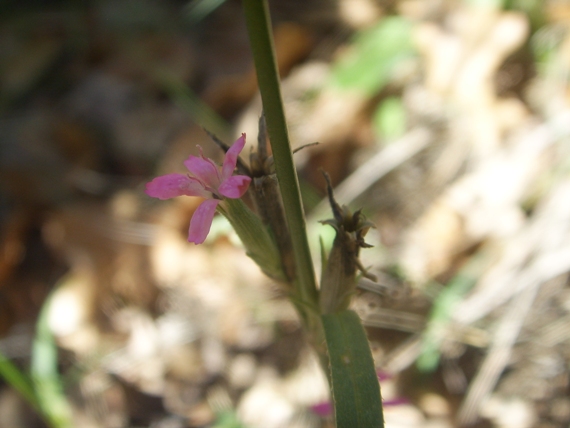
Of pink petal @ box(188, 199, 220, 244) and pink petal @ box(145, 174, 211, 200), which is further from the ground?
pink petal @ box(145, 174, 211, 200)

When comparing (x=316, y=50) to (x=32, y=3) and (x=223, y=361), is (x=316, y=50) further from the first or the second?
(x=32, y=3)

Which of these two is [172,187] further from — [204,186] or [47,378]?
[47,378]

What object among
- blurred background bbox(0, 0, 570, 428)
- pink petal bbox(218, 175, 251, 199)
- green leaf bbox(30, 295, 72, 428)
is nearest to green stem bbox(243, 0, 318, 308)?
pink petal bbox(218, 175, 251, 199)

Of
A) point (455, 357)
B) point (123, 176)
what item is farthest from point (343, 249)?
point (123, 176)

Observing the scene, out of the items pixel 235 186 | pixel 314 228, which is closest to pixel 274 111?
pixel 235 186

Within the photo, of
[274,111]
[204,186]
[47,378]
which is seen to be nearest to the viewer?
[274,111]

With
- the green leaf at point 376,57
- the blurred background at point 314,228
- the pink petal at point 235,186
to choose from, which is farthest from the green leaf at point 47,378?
the green leaf at point 376,57

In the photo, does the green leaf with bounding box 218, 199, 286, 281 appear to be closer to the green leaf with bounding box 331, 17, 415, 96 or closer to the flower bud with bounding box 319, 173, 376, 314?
the flower bud with bounding box 319, 173, 376, 314
